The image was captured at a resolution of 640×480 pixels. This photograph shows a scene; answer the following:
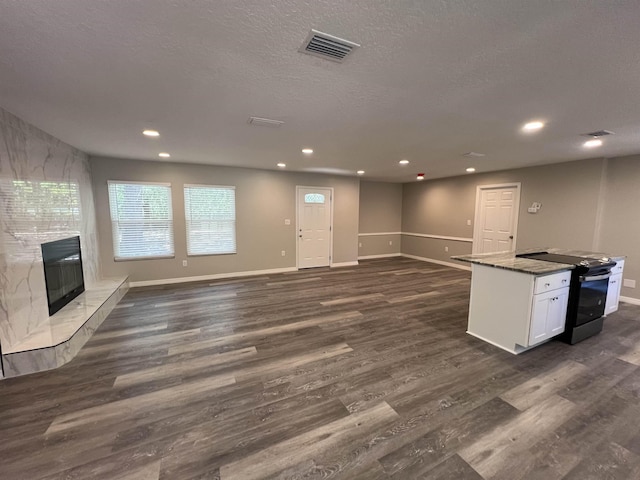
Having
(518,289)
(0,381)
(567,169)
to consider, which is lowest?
(0,381)

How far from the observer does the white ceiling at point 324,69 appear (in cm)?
128

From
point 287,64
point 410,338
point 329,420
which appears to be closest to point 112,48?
point 287,64

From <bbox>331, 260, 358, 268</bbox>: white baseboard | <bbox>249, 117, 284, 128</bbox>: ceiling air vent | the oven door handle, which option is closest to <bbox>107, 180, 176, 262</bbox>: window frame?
<bbox>249, 117, 284, 128</bbox>: ceiling air vent

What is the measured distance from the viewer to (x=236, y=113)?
259 cm

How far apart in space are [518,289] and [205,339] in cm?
361

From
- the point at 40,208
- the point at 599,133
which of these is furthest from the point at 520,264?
the point at 40,208

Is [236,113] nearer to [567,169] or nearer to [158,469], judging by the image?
[158,469]

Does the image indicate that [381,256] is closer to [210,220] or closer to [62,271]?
[210,220]

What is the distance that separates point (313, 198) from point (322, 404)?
17.6 ft

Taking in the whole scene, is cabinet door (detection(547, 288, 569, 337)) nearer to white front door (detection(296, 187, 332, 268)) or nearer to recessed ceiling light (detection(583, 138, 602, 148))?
recessed ceiling light (detection(583, 138, 602, 148))

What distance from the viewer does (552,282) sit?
291 centimetres

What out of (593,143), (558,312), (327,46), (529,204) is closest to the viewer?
(327,46)

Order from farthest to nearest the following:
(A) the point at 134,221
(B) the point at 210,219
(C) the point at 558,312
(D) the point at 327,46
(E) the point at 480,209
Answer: (E) the point at 480,209 < (B) the point at 210,219 < (A) the point at 134,221 < (C) the point at 558,312 < (D) the point at 327,46

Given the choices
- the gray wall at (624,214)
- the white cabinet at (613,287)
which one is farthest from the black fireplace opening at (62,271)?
the gray wall at (624,214)
